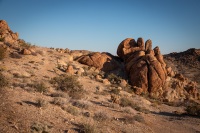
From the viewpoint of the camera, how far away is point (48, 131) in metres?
6.56

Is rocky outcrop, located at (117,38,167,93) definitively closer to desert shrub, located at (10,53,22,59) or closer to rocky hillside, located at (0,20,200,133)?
rocky hillside, located at (0,20,200,133)

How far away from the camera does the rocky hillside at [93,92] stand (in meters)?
7.94

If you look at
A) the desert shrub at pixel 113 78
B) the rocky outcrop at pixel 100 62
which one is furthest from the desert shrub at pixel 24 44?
the desert shrub at pixel 113 78

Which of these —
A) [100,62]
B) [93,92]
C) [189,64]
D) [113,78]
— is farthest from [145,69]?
[189,64]

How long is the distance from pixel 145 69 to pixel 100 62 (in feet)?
20.8

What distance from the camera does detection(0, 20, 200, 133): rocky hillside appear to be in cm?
794

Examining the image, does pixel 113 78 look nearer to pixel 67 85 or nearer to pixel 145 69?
pixel 145 69

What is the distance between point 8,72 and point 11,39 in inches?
438

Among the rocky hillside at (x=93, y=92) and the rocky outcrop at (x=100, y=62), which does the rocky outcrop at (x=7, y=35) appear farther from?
the rocky outcrop at (x=100, y=62)

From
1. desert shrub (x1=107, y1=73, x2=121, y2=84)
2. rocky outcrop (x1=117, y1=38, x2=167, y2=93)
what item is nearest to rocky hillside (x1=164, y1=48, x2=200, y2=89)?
rocky outcrop (x1=117, y1=38, x2=167, y2=93)

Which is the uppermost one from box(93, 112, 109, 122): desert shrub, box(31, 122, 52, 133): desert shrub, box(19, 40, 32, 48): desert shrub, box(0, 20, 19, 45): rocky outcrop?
box(0, 20, 19, 45): rocky outcrop

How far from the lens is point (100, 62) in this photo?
26078 millimetres

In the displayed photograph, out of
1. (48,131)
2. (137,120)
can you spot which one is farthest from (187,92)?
(48,131)

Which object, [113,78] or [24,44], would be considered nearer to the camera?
[113,78]
